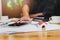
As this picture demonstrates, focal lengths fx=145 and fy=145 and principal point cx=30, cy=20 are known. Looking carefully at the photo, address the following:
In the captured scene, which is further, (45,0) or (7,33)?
(45,0)

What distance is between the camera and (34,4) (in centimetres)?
147

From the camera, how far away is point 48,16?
1.51m

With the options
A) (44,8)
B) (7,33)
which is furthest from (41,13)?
(7,33)

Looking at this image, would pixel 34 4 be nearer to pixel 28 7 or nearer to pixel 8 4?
pixel 28 7

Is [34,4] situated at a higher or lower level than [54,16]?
higher

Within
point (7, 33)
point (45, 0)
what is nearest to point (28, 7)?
point (45, 0)

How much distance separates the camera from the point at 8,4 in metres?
1.48

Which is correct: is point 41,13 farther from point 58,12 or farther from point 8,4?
point 8,4

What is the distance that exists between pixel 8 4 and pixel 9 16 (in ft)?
0.40

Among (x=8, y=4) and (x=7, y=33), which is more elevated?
(x=8, y=4)

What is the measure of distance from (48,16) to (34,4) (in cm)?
19

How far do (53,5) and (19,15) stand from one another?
37cm

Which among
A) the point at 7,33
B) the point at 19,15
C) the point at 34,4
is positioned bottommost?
the point at 7,33

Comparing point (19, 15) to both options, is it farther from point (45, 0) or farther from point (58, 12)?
point (58, 12)
